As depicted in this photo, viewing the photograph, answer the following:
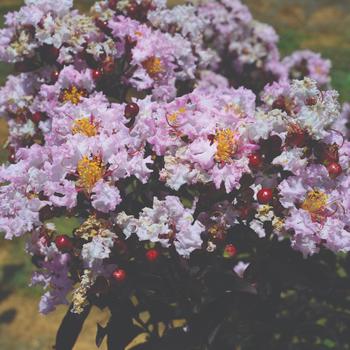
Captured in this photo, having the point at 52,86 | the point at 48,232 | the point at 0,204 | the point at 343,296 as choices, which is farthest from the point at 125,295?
the point at 343,296

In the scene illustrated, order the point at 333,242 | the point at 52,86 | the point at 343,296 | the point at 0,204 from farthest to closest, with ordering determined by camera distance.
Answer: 1. the point at 343,296
2. the point at 52,86
3. the point at 0,204
4. the point at 333,242

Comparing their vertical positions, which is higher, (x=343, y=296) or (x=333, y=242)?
(x=333, y=242)

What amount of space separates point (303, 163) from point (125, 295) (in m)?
0.71

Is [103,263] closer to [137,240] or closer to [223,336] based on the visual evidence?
[137,240]

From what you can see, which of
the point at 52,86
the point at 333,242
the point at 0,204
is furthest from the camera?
the point at 52,86

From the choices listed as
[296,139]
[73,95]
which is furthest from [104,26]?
[296,139]

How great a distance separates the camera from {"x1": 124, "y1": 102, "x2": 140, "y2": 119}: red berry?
2.24 metres

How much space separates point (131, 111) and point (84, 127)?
6.4 inches

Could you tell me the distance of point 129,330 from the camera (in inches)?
89.6

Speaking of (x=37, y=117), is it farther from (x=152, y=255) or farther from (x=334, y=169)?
(x=334, y=169)

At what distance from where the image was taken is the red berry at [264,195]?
81.4 inches

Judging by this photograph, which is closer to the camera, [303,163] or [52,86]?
[303,163]

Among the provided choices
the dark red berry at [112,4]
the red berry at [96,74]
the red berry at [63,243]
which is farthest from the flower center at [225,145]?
the dark red berry at [112,4]

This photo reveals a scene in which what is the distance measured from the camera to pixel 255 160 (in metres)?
2.09
